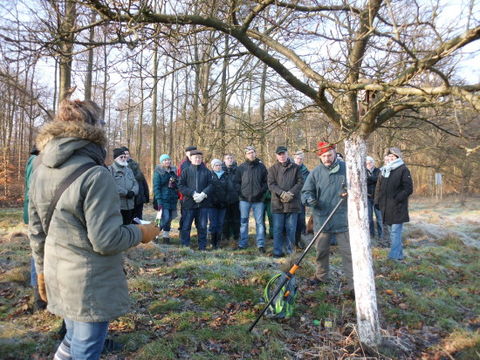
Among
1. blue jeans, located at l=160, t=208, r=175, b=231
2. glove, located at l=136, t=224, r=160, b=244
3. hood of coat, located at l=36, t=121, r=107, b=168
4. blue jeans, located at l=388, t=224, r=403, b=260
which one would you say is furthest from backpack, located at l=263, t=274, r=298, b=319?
blue jeans, located at l=160, t=208, r=175, b=231

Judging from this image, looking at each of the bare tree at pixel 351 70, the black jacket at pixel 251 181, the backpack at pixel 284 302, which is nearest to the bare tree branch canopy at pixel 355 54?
the bare tree at pixel 351 70

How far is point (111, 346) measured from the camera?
11.8ft

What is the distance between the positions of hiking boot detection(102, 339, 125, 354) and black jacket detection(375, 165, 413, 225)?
5.56 m

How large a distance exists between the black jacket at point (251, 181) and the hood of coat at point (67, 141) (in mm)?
5414

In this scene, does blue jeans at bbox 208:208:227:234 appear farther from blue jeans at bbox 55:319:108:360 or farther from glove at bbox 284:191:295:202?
blue jeans at bbox 55:319:108:360

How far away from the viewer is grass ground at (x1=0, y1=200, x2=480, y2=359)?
12.4ft

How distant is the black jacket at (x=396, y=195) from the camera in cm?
710

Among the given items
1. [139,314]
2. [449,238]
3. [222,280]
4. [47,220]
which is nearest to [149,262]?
[222,280]

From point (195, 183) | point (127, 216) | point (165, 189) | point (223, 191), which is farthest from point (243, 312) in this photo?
point (165, 189)

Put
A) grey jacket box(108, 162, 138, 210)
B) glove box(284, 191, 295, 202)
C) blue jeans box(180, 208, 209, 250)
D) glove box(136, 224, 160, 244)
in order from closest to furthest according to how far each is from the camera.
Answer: glove box(136, 224, 160, 244), grey jacket box(108, 162, 138, 210), glove box(284, 191, 295, 202), blue jeans box(180, 208, 209, 250)

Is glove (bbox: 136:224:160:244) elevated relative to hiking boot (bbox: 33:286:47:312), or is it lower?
elevated

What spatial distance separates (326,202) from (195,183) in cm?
298

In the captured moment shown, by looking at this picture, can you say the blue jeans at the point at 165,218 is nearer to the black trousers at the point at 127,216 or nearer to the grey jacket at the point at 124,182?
the black trousers at the point at 127,216

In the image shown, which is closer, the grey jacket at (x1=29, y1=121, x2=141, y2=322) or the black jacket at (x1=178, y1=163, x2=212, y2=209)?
the grey jacket at (x1=29, y1=121, x2=141, y2=322)
